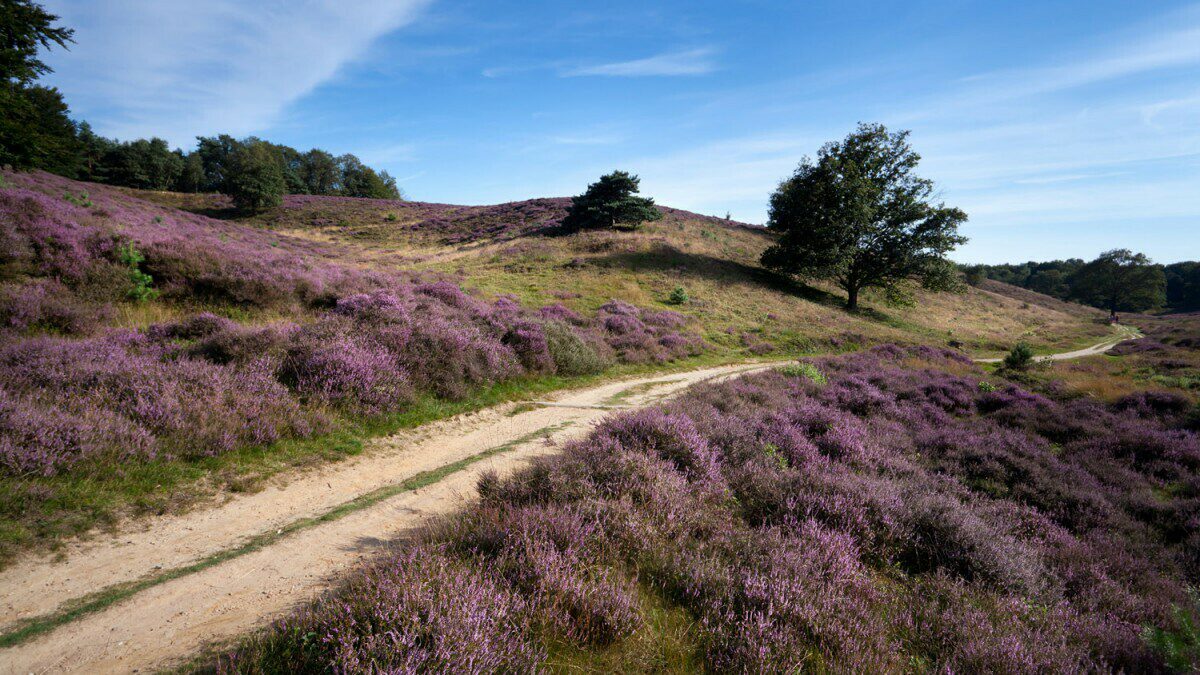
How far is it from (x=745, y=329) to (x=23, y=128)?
36.0 m

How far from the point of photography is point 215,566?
4574 mm

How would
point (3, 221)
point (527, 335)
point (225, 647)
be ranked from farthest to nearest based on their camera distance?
point (527, 335) → point (3, 221) → point (225, 647)

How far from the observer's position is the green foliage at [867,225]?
3656cm

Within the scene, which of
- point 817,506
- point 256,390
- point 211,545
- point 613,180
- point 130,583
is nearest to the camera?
point 130,583

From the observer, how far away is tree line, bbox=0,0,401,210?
53.1ft

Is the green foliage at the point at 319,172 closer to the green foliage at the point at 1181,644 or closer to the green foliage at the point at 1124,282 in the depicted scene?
the green foliage at the point at 1181,644

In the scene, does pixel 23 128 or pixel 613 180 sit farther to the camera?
pixel 613 180

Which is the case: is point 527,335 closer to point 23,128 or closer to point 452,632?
point 452,632

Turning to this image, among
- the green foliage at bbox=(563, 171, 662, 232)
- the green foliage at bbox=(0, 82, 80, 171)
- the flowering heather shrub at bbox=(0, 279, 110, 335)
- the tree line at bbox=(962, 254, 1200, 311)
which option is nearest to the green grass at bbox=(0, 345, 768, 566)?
the flowering heather shrub at bbox=(0, 279, 110, 335)

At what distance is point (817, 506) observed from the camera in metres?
5.44

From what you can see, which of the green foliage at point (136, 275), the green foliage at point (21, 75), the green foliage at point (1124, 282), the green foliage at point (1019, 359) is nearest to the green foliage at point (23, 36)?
the green foliage at point (21, 75)

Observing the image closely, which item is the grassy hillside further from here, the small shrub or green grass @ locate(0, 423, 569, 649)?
green grass @ locate(0, 423, 569, 649)

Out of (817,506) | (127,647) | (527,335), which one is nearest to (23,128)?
(527,335)

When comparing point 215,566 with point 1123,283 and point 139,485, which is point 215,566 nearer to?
point 139,485
